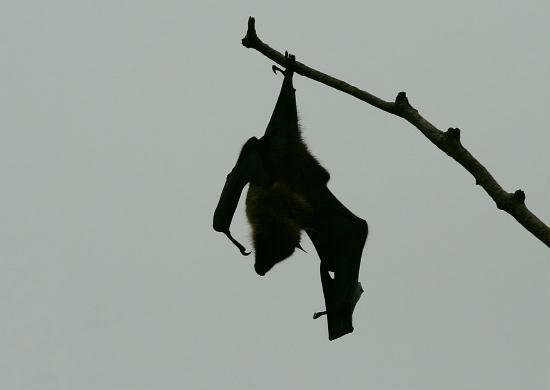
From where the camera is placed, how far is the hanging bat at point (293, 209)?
24.6 ft

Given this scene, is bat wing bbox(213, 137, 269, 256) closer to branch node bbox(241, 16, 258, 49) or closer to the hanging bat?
the hanging bat

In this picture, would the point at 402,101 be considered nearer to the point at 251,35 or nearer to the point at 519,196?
the point at 519,196

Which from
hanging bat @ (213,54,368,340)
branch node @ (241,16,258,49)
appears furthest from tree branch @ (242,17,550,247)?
hanging bat @ (213,54,368,340)

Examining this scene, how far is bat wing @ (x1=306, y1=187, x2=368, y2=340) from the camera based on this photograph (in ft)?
24.4

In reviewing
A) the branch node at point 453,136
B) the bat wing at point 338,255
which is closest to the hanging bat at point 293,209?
the bat wing at point 338,255

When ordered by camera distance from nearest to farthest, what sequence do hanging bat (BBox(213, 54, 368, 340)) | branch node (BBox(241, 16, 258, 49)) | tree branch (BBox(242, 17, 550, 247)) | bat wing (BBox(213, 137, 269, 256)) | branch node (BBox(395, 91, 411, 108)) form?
tree branch (BBox(242, 17, 550, 247)), branch node (BBox(395, 91, 411, 108)), branch node (BBox(241, 16, 258, 49)), bat wing (BBox(213, 137, 269, 256)), hanging bat (BBox(213, 54, 368, 340))

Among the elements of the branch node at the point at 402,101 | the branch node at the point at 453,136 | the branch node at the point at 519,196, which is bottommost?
the branch node at the point at 519,196

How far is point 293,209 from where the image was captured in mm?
7637

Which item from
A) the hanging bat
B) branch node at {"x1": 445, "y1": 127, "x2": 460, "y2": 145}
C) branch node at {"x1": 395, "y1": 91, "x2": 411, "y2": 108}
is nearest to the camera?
branch node at {"x1": 445, "y1": 127, "x2": 460, "y2": 145}

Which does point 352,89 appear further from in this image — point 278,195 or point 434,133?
point 278,195

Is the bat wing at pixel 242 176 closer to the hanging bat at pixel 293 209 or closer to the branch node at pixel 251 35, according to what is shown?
the hanging bat at pixel 293 209

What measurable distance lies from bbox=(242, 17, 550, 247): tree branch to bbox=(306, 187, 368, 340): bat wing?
2.32 m

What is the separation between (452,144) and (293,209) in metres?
3.21

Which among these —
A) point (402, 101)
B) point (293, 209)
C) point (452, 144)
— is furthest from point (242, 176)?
point (452, 144)
